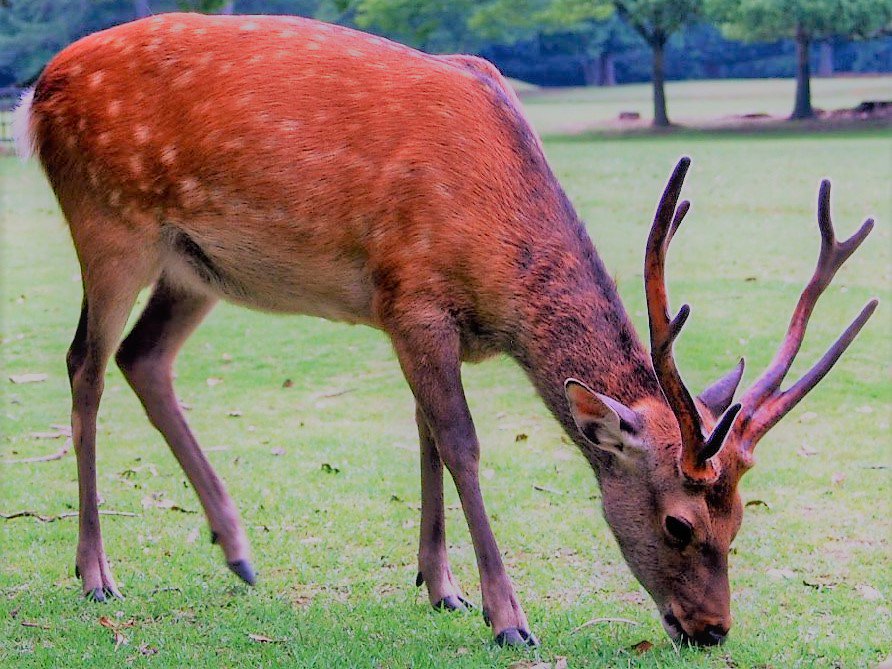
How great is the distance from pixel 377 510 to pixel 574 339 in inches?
68.3

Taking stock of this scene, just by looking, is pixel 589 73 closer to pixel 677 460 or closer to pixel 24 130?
pixel 24 130

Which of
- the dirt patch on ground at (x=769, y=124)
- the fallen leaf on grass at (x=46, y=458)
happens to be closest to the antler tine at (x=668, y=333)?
the fallen leaf on grass at (x=46, y=458)

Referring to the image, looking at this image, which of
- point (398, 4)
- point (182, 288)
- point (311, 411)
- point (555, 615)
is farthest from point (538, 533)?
point (398, 4)

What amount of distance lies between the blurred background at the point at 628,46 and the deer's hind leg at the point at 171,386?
18064 mm

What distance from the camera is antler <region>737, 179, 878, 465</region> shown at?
11.7 ft

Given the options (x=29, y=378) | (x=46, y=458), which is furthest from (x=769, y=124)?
(x=46, y=458)

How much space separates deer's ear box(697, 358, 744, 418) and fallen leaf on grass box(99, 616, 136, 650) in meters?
1.83

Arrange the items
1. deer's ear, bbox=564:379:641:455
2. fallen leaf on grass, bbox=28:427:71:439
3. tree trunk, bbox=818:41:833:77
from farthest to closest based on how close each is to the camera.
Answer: tree trunk, bbox=818:41:833:77, fallen leaf on grass, bbox=28:427:71:439, deer's ear, bbox=564:379:641:455

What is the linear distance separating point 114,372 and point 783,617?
500cm

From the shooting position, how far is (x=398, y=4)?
29359 mm

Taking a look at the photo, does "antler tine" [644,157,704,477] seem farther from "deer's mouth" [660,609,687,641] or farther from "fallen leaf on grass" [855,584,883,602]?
"fallen leaf on grass" [855,584,883,602]

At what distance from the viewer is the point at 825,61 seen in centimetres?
3591

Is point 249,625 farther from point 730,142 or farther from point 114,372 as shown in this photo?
point 730,142

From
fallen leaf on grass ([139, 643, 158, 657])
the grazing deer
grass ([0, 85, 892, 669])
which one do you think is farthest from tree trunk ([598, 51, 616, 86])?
fallen leaf on grass ([139, 643, 158, 657])
